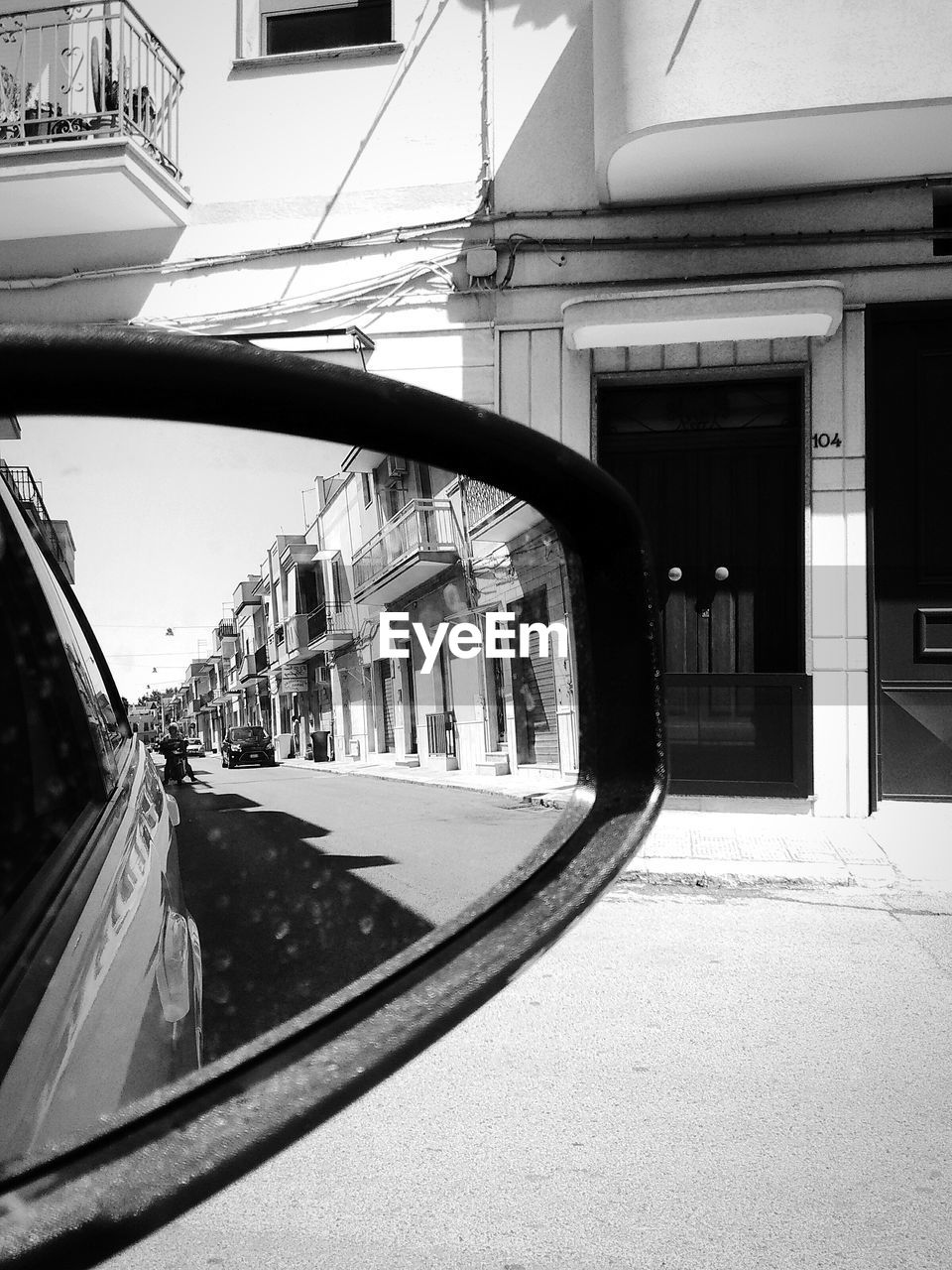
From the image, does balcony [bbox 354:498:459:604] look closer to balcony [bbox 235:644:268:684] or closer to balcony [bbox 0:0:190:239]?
balcony [bbox 235:644:268:684]

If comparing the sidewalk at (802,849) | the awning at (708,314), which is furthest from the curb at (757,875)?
the awning at (708,314)

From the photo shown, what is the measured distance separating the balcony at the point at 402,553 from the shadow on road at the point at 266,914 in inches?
6.9

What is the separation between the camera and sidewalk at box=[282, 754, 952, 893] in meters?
5.44

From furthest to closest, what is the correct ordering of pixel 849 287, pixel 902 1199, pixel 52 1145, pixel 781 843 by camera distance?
pixel 849 287
pixel 781 843
pixel 902 1199
pixel 52 1145

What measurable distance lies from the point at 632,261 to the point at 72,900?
23.9 ft

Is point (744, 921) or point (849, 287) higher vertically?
point (849, 287)

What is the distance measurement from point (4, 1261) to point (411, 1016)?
0.91 feet

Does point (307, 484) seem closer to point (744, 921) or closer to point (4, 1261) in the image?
point (4, 1261)

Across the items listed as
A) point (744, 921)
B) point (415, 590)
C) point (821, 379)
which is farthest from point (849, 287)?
point (415, 590)

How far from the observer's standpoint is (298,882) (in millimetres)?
688

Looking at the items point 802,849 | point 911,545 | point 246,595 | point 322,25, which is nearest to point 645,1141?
point 246,595

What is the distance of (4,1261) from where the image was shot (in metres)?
0.45

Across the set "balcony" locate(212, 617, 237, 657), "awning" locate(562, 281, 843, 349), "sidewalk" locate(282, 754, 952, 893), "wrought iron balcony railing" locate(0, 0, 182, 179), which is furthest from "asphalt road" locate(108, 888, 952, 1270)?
"wrought iron balcony railing" locate(0, 0, 182, 179)

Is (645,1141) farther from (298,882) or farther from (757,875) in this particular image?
(757,875)
